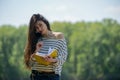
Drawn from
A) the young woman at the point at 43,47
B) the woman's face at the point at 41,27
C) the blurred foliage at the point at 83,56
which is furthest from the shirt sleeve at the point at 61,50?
the blurred foliage at the point at 83,56

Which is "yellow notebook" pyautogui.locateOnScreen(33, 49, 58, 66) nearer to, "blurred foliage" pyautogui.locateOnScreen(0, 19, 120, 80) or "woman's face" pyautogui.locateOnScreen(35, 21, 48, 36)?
"woman's face" pyautogui.locateOnScreen(35, 21, 48, 36)

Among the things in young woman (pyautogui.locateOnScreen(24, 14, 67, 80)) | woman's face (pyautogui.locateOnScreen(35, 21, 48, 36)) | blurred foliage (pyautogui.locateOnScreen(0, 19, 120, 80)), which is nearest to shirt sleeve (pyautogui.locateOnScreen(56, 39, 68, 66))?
young woman (pyautogui.locateOnScreen(24, 14, 67, 80))

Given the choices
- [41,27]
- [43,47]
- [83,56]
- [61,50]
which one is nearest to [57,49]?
[61,50]

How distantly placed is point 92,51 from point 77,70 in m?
3.27

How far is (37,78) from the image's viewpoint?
527 cm

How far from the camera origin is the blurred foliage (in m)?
59.6

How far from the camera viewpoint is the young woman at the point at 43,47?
5238 mm

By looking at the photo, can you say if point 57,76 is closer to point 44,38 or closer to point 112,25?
point 44,38

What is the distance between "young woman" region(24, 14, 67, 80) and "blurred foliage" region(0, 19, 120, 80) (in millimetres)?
51426

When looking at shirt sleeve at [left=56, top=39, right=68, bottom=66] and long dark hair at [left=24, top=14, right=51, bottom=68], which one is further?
long dark hair at [left=24, top=14, right=51, bottom=68]

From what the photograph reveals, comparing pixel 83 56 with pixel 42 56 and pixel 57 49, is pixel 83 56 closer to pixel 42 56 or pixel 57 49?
pixel 57 49

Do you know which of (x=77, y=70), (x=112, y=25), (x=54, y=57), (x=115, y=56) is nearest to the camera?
(x=54, y=57)

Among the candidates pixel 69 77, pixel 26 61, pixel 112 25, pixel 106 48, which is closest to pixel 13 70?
pixel 69 77

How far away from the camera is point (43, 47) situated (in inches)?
209
